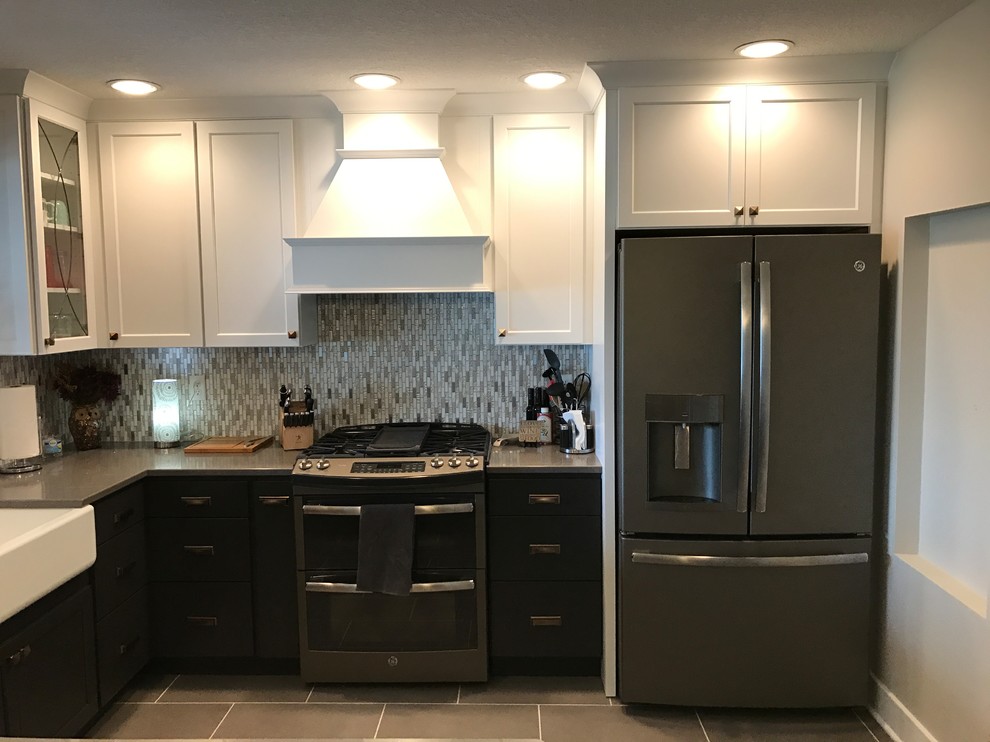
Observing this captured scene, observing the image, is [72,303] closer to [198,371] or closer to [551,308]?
[198,371]

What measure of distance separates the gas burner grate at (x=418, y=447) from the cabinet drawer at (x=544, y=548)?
12.6 inches

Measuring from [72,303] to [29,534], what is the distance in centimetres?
119

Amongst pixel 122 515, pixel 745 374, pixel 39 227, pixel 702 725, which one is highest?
pixel 39 227

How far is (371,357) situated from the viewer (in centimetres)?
354

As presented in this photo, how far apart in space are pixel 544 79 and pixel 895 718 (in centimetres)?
263

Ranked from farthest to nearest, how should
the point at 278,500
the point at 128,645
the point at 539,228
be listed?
the point at 539,228 → the point at 278,500 → the point at 128,645

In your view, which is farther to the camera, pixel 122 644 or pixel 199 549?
pixel 199 549

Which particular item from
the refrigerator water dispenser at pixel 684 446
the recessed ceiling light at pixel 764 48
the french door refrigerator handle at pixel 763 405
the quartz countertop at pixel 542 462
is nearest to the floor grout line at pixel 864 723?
the french door refrigerator handle at pixel 763 405

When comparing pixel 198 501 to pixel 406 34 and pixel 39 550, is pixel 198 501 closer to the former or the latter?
pixel 39 550

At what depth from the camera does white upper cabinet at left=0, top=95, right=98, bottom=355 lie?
111 inches

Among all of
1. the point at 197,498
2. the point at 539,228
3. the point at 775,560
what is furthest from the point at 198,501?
the point at 775,560

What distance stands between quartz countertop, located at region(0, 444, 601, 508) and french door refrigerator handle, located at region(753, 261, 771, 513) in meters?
0.59

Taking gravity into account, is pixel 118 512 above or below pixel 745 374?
below

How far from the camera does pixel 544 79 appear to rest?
9.51 ft
